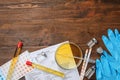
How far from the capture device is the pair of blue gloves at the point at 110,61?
1.51 meters

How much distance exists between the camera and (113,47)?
1.53m

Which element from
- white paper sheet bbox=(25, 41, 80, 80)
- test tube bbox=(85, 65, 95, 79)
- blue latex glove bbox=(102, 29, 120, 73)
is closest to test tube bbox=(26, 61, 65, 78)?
white paper sheet bbox=(25, 41, 80, 80)

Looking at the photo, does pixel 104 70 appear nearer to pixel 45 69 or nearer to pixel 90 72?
pixel 90 72

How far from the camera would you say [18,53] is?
5.20 ft

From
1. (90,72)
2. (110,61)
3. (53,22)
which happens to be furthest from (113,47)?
(53,22)

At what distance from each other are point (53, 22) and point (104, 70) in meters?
0.38

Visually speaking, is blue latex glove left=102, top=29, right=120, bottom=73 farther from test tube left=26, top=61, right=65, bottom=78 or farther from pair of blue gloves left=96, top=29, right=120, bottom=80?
test tube left=26, top=61, right=65, bottom=78

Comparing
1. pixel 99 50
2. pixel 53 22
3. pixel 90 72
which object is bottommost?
pixel 90 72

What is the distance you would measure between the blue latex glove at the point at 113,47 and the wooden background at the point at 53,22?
4cm

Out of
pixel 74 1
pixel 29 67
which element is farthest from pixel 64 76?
pixel 74 1

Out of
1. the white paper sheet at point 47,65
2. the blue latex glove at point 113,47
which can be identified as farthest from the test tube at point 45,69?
the blue latex glove at point 113,47

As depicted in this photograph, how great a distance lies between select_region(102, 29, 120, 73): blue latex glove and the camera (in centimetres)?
151

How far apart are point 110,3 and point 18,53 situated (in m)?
0.57

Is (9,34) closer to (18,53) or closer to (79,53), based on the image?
(18,53)
